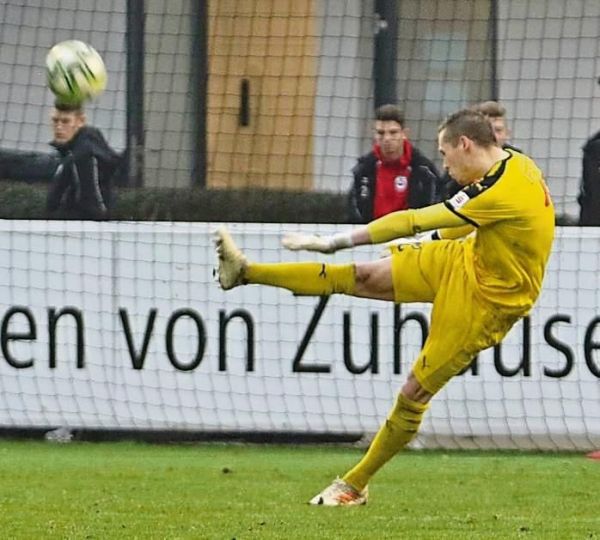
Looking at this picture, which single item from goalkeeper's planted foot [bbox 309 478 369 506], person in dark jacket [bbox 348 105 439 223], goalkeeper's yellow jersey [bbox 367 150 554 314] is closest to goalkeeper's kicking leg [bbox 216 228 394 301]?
goalkeeper's yellow jersey [bbox 367 150 554 314]

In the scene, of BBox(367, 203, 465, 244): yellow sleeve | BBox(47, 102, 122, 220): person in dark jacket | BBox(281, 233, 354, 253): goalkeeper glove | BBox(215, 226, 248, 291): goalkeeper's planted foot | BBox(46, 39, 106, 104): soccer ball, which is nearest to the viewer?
BBox(281, 233, 354, 253): goalkeeper glove

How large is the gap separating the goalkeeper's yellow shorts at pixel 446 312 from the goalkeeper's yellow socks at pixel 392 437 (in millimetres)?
135

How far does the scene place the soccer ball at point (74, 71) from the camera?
39.0ft

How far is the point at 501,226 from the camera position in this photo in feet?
29.0

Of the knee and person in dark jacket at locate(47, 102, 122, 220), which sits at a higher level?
person in dark jacket at locate(47, 102, 122, 220)

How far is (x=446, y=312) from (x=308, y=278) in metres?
0.69

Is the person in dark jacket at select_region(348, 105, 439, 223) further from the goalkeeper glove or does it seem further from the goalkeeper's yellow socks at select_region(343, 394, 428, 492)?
the goalkeeper glove

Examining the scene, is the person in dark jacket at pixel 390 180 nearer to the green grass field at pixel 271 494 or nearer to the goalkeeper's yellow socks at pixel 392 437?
the green grass field at pixel 271 494

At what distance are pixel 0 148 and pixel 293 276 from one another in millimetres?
4250

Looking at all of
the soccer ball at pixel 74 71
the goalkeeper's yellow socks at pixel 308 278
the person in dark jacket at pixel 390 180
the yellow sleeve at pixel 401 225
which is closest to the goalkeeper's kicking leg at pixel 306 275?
the goalkeeper's yellow socks at pixel 308 278

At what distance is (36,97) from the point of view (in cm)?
1261

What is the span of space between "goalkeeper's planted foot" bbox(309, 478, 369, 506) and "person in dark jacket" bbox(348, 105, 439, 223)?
3.40 meters

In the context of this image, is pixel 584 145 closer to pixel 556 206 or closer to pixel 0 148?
pixel 556 206

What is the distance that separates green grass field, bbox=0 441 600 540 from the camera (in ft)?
26.3
